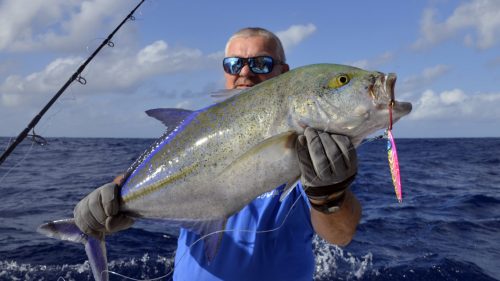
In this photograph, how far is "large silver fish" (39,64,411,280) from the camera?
8.22ft

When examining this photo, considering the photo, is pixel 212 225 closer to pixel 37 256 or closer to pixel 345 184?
pixel 345 184

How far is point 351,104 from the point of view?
251 centimetres

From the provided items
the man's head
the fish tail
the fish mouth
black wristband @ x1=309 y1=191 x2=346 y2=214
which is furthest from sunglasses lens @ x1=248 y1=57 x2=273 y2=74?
the fish tail

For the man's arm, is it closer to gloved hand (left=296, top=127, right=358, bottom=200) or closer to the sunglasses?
gloved hand (left=296, top=127, right=358, bottom=200)

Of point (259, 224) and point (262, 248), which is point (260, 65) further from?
point (262, 248)

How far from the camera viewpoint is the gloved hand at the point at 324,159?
2.48m

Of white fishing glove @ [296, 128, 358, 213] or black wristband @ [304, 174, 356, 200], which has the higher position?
white fishing glove @ [296, 128, 358, 213]

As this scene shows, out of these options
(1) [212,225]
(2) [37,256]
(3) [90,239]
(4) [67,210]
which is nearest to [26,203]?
(4) [67,210]

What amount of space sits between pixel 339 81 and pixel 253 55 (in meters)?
1.38

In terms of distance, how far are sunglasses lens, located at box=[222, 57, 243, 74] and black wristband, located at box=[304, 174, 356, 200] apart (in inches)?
56.8

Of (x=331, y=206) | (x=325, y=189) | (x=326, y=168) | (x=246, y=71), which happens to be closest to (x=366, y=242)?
(x=246, y=71)

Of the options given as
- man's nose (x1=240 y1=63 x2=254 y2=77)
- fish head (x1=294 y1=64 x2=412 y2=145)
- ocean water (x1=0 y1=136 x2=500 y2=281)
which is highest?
man's nose (x1=240 y1=63 x2=254 y2=77)

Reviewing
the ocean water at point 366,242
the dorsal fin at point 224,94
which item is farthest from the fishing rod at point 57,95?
the dorsal fin at point 224,94

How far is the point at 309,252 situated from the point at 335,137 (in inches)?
52.0
